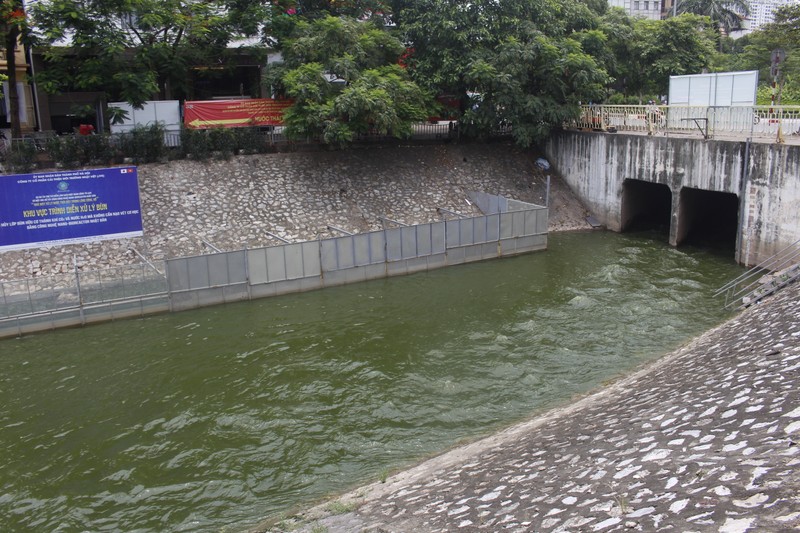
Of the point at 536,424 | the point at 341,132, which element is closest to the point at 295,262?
the point at 341,132

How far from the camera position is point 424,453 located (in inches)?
611

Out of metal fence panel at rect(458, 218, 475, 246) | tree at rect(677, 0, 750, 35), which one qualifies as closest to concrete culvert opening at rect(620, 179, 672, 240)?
metal fence panel at rect(458, 218, 475, 246)

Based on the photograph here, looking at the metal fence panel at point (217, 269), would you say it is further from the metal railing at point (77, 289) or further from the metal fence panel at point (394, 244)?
the metal fence panel at point (394, 244)

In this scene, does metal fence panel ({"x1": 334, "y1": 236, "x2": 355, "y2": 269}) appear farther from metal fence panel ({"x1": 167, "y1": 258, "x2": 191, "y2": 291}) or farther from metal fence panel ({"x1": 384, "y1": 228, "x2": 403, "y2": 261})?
metal fence panel ({"x1": 167, "y1": 258, "x2": 191, "y2": 291})

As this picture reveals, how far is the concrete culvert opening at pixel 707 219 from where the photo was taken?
108 ft

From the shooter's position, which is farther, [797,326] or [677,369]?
[677,369]

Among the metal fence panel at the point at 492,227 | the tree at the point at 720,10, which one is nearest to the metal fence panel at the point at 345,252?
the metal fence panel at the point at 492,227

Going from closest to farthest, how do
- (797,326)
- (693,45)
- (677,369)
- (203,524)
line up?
1. (203,524)
2. (797,326)
3. (677,369)
4. (693,45)

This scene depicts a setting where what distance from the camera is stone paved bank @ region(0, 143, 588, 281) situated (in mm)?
29000

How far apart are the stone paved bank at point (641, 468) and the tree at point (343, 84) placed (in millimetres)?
20516

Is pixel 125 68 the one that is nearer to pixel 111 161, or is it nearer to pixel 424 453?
pixel 111 161

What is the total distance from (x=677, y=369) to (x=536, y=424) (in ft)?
12.2

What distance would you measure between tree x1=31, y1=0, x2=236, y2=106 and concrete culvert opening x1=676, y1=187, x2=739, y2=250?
25.8m

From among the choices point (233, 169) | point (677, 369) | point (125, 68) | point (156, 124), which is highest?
point (125, 68)
